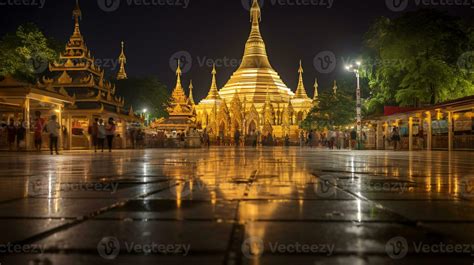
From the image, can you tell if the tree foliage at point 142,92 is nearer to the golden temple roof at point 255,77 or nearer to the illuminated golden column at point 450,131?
the golden temple roof at point 255,77

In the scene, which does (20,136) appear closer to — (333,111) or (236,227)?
(236,227)

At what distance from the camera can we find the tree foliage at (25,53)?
40031 mm

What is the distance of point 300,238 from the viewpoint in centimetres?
226

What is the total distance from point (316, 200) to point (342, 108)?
43500 mm

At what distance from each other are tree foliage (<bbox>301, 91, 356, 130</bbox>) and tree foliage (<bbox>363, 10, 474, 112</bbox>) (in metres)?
13.1

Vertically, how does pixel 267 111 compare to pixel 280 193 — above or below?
above

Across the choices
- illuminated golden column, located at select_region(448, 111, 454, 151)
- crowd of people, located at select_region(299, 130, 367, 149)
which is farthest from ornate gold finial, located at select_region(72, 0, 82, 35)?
illuminated golden column, located at select_region(448, 111, 454, 151)

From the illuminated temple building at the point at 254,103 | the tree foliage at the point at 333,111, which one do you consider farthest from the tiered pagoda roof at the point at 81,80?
the illuminated temple building at the point at 254,103

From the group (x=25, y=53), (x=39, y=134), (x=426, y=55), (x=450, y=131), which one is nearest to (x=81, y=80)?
(x=25, y=53)

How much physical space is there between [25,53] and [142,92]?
60.0ft

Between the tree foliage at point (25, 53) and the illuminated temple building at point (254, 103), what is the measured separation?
28840mm

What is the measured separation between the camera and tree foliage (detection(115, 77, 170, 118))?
57.1 meters

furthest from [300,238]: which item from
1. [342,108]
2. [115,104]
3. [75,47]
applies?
[342,108]

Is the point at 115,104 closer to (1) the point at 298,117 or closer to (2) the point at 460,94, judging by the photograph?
(2) the point at 460,94
